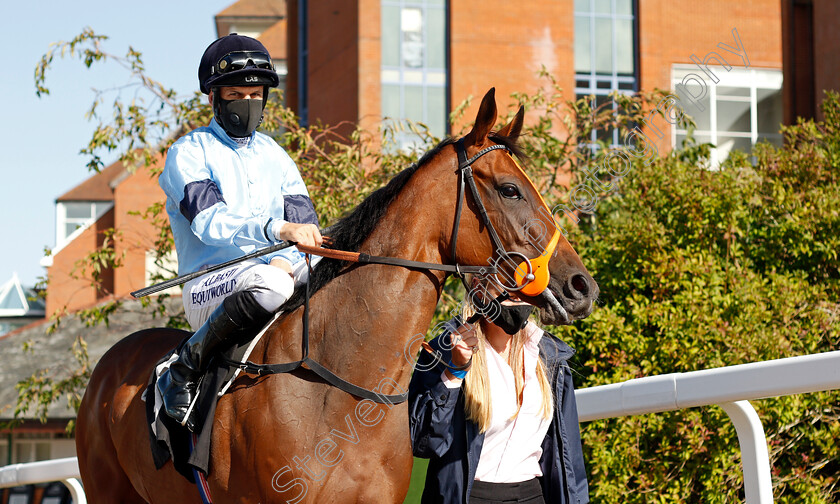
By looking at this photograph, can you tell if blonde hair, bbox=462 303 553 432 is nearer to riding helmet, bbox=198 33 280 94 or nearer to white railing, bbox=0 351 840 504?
white railing, bbox=0 351 840 504

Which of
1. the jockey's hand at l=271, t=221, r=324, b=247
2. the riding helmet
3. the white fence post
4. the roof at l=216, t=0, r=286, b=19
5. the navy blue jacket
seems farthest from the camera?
the roof at l=216, t=0, r=286, b=19

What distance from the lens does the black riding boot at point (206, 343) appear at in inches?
117

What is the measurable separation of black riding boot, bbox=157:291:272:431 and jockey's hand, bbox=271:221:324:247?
24cm

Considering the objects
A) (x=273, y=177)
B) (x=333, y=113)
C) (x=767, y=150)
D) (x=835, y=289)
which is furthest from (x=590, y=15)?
(x=273, y=177)

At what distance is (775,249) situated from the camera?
19.4 feet

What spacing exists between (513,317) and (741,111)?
1946 centimetres

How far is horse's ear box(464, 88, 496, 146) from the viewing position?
2.98m

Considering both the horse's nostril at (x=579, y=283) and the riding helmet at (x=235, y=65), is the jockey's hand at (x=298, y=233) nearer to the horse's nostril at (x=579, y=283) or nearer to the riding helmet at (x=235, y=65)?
the riding helmet at (x=235, y=65)

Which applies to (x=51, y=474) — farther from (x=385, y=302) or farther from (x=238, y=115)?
(x=385, y=302)

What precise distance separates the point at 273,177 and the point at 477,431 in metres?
1.33

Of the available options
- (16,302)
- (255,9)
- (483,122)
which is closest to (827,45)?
(483,122)

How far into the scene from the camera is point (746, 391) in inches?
107

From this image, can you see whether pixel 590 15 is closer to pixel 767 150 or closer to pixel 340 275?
pixel 767 150

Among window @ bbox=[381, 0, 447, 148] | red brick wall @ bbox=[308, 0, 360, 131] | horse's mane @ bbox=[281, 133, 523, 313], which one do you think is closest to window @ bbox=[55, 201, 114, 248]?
red brick wall @ bbox=[308, 0, 360, 131]
